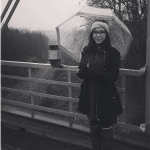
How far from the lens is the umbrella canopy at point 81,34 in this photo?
269 centimetres

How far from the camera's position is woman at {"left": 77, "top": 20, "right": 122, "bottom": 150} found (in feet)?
7.74

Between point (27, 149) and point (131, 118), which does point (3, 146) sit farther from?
point (131, 118)

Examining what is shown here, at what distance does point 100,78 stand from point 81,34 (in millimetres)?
883

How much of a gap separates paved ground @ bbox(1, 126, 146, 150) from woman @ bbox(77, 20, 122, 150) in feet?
3.09

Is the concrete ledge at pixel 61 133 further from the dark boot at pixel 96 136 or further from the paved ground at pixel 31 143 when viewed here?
the dark boot at pixel 96 136

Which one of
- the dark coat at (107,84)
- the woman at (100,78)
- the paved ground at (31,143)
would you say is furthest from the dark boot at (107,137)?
the paved ground at (31,143)

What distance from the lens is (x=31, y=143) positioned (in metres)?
3.55

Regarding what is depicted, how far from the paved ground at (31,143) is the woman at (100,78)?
0.94 metres

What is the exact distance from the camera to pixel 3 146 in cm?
353

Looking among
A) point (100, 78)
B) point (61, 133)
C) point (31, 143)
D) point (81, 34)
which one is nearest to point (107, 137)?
point (100, 78)

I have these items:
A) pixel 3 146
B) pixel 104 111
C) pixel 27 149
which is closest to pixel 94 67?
pixel 104 111

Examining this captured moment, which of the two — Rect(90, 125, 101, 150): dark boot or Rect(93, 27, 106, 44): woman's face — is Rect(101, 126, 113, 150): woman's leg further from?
Rect(93, 27, 106, 44): woman's face

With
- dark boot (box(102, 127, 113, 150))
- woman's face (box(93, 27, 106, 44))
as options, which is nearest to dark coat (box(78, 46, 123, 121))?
woman's face (box(93, 27, 106, 44))

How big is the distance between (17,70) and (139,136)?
25.2 metres
